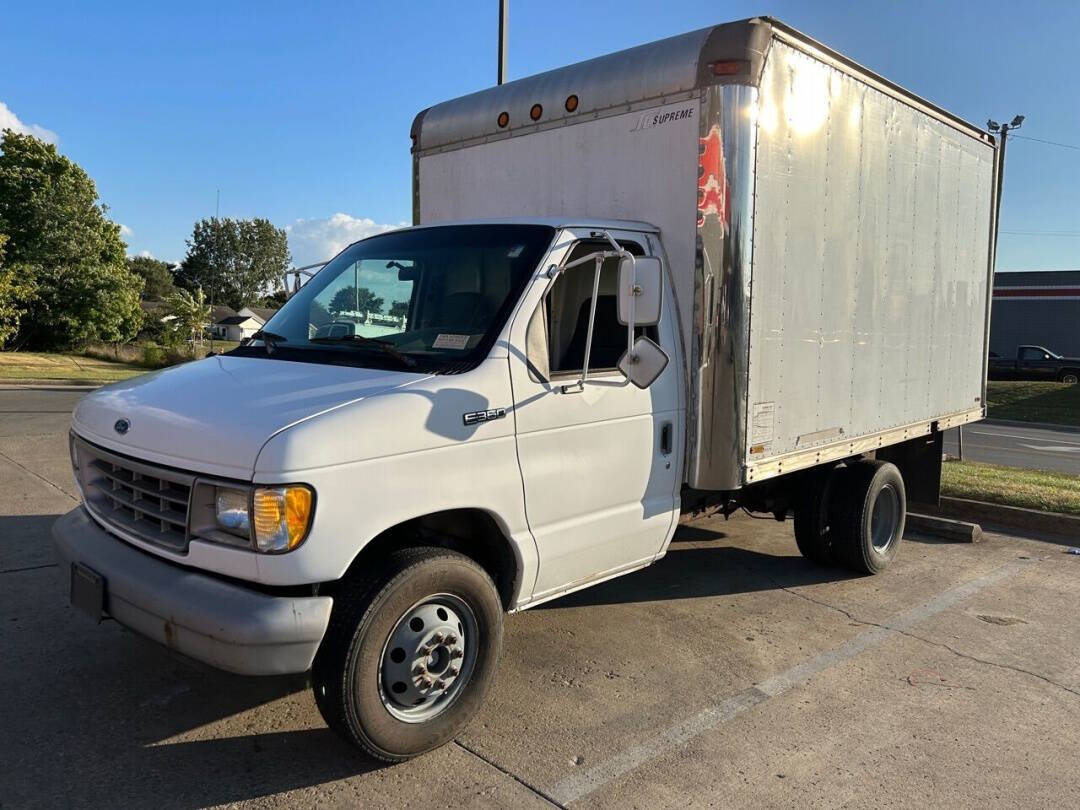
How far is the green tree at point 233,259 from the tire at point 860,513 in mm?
99715

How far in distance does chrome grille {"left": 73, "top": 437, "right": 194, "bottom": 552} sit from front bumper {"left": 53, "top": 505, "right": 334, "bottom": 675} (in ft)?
0.47

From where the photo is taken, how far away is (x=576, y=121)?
192 inches

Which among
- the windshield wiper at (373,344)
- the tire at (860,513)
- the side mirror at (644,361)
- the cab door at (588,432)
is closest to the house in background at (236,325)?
the tire at (860,513)

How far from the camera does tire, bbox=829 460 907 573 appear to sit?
18.9 feet

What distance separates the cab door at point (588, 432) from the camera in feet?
11.8

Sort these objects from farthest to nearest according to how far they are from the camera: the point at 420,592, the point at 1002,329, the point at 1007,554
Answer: the point at 1002,329
the point at 1007,554
the point at 420,592


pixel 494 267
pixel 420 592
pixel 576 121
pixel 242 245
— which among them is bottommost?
pixel 420 592

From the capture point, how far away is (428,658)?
3.24 meters

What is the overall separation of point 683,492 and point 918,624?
1.79m

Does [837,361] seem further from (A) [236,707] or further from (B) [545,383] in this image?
(A) [236,707]

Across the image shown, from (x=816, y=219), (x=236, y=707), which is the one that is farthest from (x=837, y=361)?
(x=236, y=707)

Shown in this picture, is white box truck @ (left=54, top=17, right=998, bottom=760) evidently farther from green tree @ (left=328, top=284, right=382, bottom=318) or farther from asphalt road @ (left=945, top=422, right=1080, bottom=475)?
asphalt road @ (left=945, top=422, right=1080, bottom=475)

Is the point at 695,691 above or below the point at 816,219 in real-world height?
below

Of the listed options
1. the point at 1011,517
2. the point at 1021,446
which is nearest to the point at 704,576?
the point at 1011,517
